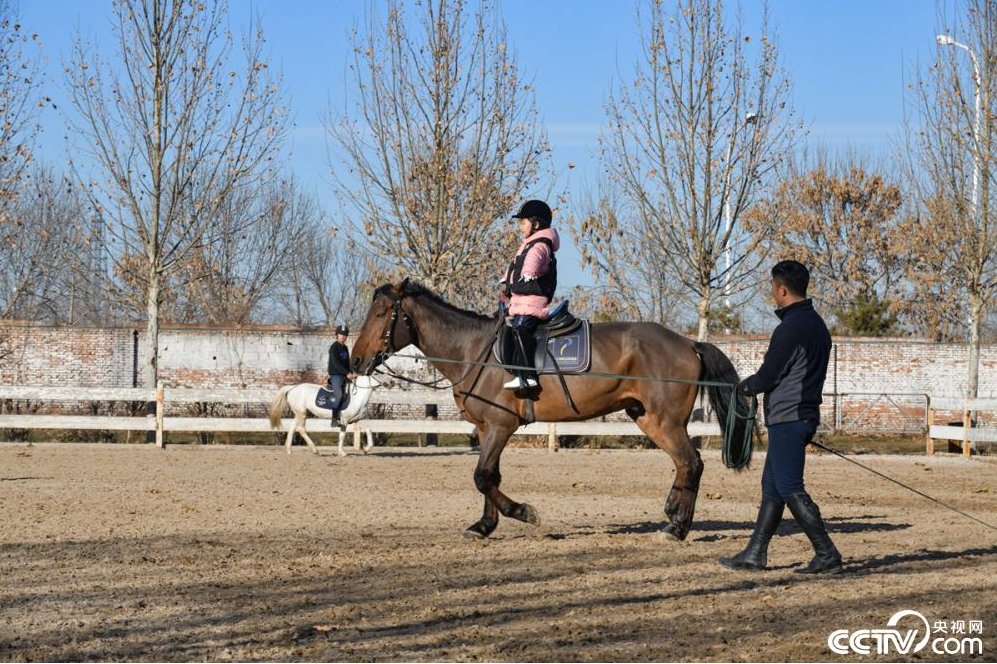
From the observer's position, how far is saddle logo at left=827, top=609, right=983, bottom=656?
6.53 meters

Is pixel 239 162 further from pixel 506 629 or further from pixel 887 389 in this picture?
pixel 506 629

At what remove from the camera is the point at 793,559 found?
32.4 feet

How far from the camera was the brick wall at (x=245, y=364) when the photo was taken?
31750 millimetres

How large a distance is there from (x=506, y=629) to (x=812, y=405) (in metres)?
3.23

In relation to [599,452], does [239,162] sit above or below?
above

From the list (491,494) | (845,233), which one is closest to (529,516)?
(491,494)

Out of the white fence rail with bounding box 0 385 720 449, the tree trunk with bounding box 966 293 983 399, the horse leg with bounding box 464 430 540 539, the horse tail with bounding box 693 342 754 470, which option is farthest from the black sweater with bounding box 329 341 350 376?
the tree trunk with bounding box 966 293 983 399

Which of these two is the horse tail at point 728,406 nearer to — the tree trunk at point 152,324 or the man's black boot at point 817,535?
the man's black boot at point 817,535

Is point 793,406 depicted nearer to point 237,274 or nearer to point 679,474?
point 679,474

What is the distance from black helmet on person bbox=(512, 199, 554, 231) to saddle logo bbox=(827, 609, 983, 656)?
5142 mm

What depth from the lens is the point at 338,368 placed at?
21469 millimetres

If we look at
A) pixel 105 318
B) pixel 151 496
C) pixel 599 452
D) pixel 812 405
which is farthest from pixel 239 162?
pixel 105 318

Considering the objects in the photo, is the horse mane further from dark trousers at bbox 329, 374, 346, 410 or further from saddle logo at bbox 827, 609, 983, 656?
dark trousers at bbox 329, 374, 346, 410

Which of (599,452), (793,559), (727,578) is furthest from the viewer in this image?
(599,452)
